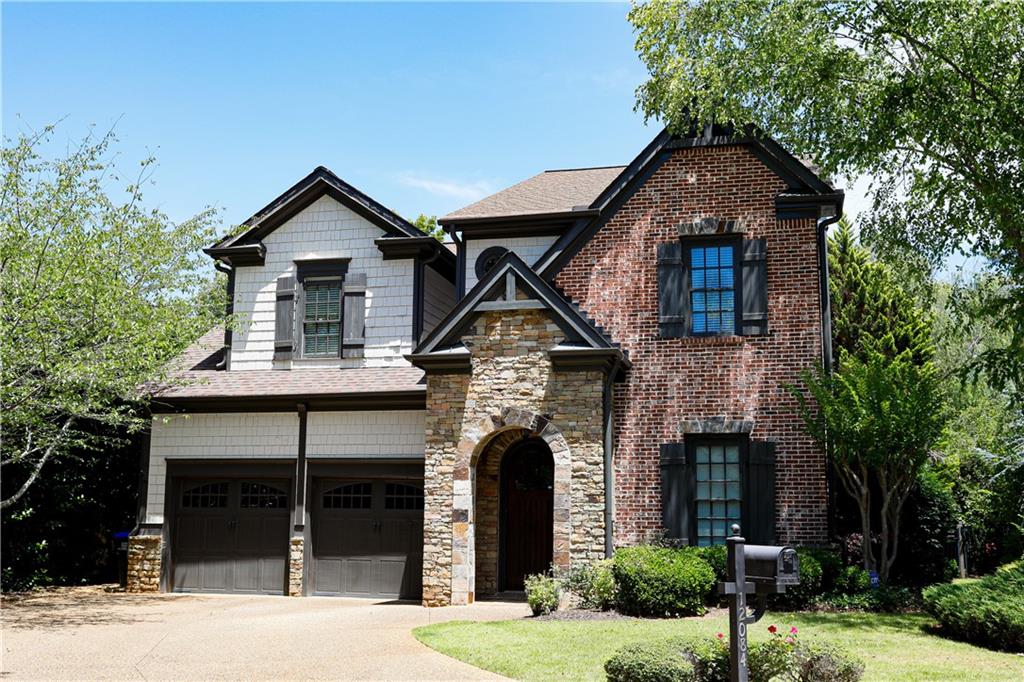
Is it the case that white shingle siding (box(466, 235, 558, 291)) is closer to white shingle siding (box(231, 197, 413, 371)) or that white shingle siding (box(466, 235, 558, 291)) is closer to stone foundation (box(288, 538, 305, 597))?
white shingle siding (box(231, 197, 413, 371))

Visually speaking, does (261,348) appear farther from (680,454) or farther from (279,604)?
(680,454)

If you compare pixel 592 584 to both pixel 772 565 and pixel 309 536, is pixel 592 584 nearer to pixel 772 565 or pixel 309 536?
pixel 309 536

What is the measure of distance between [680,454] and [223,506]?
916 centimetres

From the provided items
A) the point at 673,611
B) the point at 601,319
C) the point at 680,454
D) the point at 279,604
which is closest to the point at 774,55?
the point at 601,319

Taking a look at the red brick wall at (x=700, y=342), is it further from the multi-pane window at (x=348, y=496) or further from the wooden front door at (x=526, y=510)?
the multi-pane window at (x=348, y=496)

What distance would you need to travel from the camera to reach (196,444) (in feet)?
63.0

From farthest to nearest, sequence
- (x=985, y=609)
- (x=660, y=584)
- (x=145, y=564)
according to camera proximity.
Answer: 1. (x=145, y=564)
2. (x=660, y=584)
3. (x=985, y=609)

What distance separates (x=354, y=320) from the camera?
1916 cm

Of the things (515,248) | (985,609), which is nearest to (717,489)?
(985,609)

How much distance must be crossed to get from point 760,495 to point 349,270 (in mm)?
9206

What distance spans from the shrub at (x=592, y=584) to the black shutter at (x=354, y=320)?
6.61 meters

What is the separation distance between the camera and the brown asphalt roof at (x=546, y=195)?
61.9 ft

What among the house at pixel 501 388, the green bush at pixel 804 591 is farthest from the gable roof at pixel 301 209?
the green bush at pixel 804 591

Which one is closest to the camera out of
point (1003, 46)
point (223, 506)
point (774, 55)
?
point (1003, 46)
